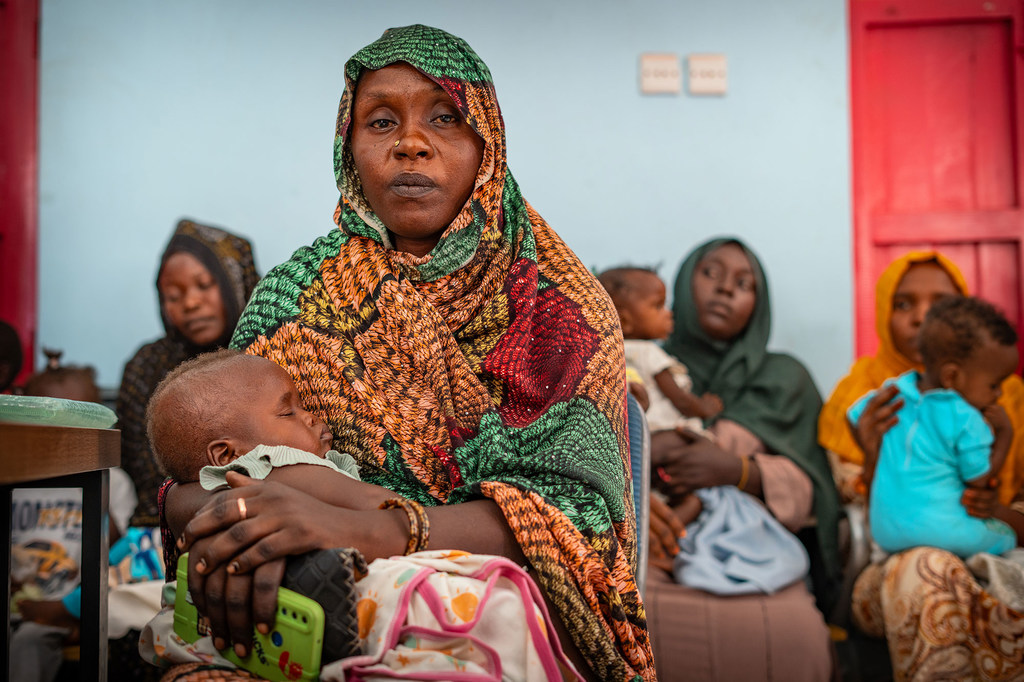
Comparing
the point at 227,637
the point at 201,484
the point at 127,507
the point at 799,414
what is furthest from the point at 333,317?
the point at 799,414

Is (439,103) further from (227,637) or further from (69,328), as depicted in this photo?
(69,328)

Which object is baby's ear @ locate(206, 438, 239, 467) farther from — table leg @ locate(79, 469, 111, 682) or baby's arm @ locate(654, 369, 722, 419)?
baby's arm @ locate(654, 369, 722, 419)

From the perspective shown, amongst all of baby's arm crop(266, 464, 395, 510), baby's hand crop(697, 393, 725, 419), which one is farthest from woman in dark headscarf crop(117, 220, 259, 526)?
baby's arm crop(266, 464, 395, 510)

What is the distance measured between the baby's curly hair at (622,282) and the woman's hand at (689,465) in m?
0.66

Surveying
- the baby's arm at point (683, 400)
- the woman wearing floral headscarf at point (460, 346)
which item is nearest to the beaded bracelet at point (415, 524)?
the woman wearing floral headscarf at point (460, 346)

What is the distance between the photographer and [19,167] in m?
4.31

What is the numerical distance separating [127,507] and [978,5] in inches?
175

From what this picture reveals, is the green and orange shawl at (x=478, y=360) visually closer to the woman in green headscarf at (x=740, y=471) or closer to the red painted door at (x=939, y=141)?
the woman in green headscarf at (x=740, y=471)

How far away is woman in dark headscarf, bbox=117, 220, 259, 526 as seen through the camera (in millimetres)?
3553

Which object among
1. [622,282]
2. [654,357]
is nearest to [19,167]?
[622,282]

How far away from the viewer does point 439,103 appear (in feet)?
6.55

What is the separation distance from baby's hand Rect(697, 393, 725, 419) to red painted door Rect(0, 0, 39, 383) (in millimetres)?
3155

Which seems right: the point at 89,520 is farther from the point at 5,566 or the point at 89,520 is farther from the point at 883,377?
the point at 883,377

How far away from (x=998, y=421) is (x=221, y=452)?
262 centimetres
